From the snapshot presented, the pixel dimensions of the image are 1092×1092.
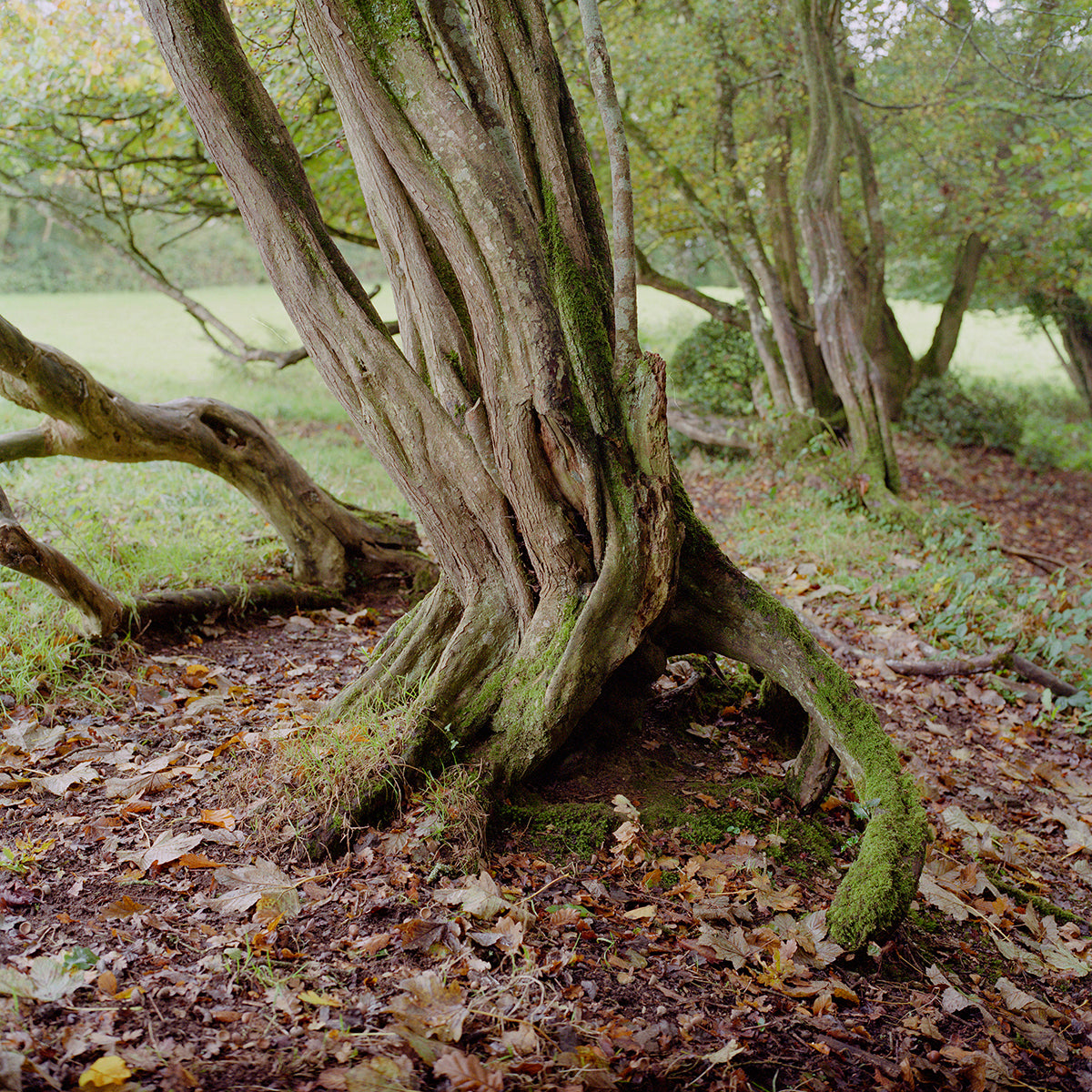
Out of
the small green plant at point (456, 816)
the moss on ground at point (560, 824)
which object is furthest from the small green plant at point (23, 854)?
the moss on ground at point (560, 824)

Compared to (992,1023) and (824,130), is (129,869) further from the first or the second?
(824,130)

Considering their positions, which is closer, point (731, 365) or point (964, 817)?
point (964, 817)

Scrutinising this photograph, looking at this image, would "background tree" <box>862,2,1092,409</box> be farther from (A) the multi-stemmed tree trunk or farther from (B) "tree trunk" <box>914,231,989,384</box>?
(A) the multi-stemmed tree trunk

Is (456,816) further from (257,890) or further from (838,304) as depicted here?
(838,304)

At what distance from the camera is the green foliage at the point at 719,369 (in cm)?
1347

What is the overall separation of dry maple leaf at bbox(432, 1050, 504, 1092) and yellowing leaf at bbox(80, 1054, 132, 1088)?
2.59 feet

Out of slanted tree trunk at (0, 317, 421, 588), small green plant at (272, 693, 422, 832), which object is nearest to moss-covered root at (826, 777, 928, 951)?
small green plant at (272, 693, 422, 832)

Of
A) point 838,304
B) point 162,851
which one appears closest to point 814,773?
point 162,851

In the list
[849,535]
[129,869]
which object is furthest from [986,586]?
[129,869]

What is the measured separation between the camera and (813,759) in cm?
401

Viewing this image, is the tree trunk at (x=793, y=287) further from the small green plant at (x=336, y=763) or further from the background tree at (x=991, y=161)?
the small green plant at (x=336, y=763)

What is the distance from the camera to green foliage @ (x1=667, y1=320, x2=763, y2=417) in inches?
530

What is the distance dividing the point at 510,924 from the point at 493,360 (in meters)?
2.35

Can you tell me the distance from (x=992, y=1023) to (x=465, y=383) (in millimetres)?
3332
